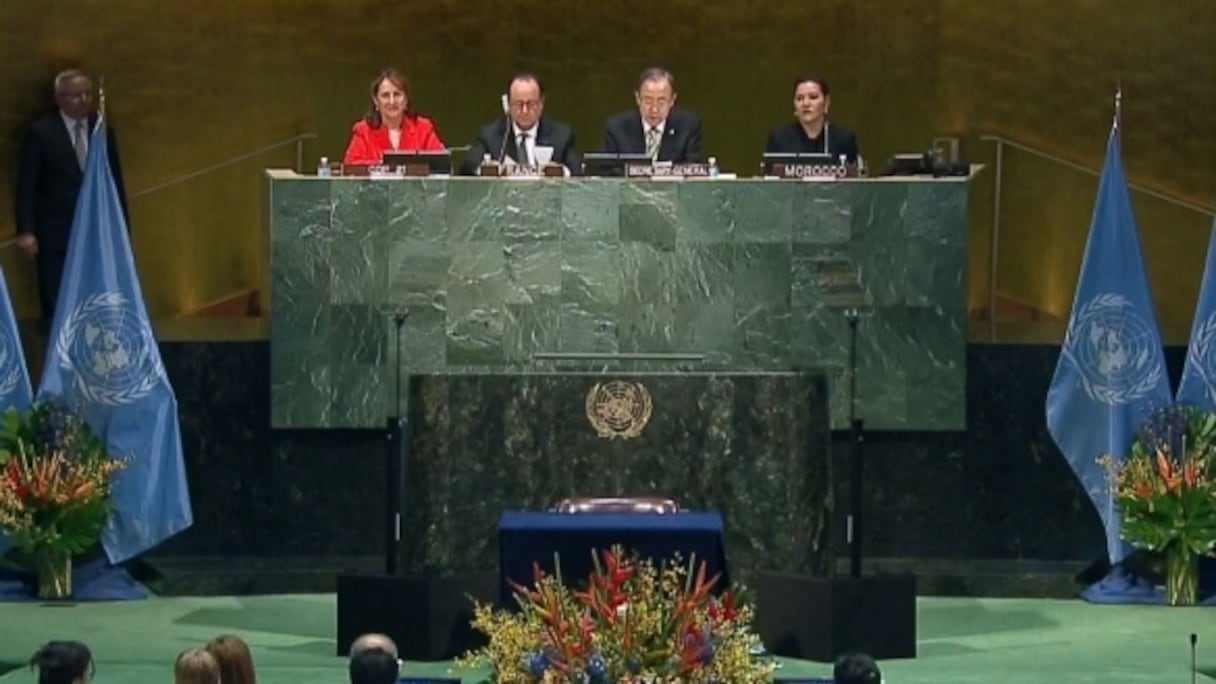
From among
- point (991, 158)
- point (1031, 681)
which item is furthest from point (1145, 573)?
point (991, 158)

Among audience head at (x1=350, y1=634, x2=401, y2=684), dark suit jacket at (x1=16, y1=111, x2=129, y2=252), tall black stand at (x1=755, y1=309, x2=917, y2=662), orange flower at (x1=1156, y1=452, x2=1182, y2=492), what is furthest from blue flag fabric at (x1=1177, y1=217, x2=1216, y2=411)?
audience head at (x1=350, y1=634, x2=401, y2=684)

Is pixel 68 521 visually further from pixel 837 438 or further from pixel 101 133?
pixel 837 438

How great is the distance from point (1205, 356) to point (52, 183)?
5.94 metres

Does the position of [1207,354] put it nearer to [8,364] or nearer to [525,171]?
[525,171]

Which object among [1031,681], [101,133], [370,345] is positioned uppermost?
[101,133]

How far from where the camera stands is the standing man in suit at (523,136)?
16.2m

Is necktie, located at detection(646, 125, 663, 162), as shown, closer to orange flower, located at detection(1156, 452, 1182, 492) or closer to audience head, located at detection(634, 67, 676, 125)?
audience head, located at detection(634, 67, 676, 125)

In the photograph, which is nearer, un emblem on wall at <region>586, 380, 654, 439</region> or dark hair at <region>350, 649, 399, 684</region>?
dark hair at <region>350, 649, 399, 684</region>

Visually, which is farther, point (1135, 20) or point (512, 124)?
point (1135, 20)

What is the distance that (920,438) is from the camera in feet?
54.3

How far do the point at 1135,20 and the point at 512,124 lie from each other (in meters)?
4.45

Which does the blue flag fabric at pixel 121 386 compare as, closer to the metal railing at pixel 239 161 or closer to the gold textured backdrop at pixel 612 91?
the gold textured backdrop at pixel 612 91

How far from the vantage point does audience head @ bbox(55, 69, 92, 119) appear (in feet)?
56.7

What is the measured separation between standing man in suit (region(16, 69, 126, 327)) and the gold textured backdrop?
1.39m
